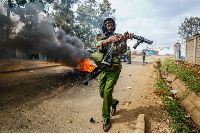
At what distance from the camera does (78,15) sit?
3681 cm

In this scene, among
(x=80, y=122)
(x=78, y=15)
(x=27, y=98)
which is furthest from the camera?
(x=78, y=15)

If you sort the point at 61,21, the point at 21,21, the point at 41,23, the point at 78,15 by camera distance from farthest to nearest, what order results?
the point at 78,15 < the point at 61,21 < the point at 41,23 < the point at 21,21

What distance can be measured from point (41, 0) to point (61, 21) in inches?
310

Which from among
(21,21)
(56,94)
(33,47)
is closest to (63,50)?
(33,47)

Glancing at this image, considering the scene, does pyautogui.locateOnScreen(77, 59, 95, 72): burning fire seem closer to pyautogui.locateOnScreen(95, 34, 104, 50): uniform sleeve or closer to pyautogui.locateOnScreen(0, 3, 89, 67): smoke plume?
pyautogui.locateOnScreen(0, 3, 89, 67): smoke plume

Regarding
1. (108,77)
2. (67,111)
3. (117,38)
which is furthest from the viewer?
(67,111)

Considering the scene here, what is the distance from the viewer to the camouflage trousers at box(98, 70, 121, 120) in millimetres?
2582

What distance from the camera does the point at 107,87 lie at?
2.61m

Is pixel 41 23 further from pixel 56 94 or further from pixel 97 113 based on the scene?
pixel 97 113

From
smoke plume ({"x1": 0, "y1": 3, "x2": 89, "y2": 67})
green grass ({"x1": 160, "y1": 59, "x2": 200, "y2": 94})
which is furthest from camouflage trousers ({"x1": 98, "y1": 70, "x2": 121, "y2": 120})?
smoke plume ({"x1": 0, "y1": 3, "x2": 89, "y2": 67})

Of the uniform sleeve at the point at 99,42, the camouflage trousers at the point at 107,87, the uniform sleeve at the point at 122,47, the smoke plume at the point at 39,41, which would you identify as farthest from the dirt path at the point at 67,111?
the smoke plume at the point at 39,41

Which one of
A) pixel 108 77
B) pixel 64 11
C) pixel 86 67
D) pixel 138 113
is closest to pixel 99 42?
pixel 108 77

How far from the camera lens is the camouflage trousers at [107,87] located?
8.47 ft

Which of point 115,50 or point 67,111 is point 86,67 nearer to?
point 67,111
